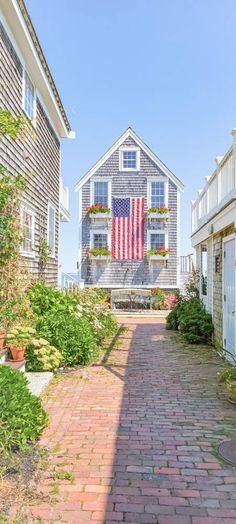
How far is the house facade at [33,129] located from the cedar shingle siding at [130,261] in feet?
26.2

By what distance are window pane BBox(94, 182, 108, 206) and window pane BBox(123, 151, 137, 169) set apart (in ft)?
4.96

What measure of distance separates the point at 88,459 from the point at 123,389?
2.33 meters

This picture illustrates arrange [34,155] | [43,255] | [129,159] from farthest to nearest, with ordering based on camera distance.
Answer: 1. [129,159]
2. [43,255]
3. [34,155]

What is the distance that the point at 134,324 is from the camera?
45.2 ft

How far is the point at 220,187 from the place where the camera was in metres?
7.86

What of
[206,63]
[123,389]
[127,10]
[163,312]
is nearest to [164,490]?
[123,389]

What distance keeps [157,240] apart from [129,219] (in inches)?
73.0

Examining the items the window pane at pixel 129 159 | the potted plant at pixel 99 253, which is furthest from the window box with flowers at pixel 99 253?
the window pane at pixel 129 159

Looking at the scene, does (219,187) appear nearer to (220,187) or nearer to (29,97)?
(220,187)

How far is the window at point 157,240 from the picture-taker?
67.4ft

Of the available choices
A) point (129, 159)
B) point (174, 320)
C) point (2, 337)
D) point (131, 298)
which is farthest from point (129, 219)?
point (2, 337)

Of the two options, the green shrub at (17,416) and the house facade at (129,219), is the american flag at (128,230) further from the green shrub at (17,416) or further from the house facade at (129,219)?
the green shrub at (17,416)

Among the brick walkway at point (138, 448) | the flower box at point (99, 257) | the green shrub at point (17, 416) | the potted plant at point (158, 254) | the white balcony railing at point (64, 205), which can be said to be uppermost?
the white balcony railing at point (64, 205)

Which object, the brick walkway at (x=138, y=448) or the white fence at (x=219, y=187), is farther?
the white fence at (x=219, y=187)
